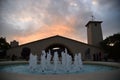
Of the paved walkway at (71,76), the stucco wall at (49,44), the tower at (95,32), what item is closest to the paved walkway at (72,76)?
the paved walkway at (71,76)

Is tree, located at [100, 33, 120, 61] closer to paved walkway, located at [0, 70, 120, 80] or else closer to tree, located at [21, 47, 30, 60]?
paved walkway, located at [0, 70, 120, 80]

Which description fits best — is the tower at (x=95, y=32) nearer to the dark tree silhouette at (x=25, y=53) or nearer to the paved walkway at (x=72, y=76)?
the dark tree silhouette at (x=25, y=53)

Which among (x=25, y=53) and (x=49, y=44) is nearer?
(x=25, y=53)

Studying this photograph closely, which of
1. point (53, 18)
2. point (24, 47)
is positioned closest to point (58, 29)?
point (53, 18)

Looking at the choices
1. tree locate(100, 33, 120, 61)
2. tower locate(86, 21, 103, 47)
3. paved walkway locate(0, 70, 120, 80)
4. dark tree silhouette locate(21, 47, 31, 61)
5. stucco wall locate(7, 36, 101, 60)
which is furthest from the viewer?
tower locate(86, 21, 103, 47)

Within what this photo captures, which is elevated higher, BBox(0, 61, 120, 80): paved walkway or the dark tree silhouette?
the dark tree silhouette

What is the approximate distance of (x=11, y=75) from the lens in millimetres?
2182

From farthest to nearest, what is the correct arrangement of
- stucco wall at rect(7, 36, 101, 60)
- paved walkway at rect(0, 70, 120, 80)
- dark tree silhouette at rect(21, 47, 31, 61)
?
stucco wall at rect(7, 36, 101, 60)
dark tree silhouette at rect(21, 47, 31, 61)
paved walkway at rect(0, 70, 120, 80)

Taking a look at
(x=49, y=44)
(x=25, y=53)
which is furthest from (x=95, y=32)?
(x=25, y=53)

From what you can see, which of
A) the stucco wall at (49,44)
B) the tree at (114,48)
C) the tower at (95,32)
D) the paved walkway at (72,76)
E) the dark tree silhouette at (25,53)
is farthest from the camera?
the tower at (95,32)

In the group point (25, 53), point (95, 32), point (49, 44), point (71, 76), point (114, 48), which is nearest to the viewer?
point (71, 76)

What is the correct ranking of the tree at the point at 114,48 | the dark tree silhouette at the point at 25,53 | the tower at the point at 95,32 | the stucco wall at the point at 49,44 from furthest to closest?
the tower at the point at 95,32 < the stucco wall at the point at 49,44 < the dark tree silhouette at the point at 25,53 < the tree at the point at 114,48

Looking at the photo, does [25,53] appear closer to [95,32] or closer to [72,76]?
[95,32]

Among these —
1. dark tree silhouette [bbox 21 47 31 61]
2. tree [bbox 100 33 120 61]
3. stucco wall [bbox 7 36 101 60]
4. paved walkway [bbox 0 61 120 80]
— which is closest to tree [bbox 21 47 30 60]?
dark tree silhouette [bbox 21 47 31 61]
